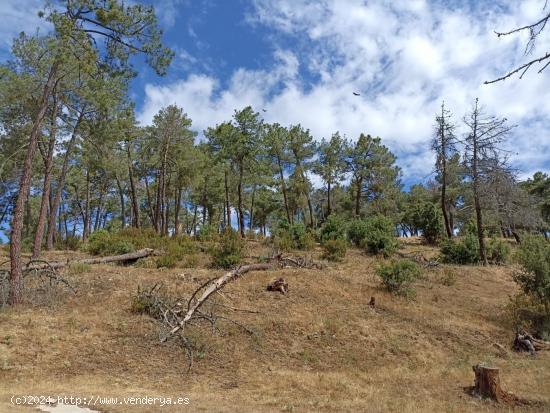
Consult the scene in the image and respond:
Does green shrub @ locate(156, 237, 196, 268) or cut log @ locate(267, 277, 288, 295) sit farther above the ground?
green shrub @ locate(156, 237, 196, 268)

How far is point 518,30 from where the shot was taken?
3383 mm

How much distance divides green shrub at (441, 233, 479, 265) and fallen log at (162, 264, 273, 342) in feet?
38.4

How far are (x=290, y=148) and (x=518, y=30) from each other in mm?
33786

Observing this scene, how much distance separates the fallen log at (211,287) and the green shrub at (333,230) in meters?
8.47

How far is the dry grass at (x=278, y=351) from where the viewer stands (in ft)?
26.1

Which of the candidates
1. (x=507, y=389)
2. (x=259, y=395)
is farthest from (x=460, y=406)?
(x=259, y=395)

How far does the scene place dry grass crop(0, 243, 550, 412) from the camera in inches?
313

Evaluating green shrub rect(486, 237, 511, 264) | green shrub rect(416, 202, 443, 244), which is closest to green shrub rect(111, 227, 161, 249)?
green shrub rect(486, 237, 511, 264)

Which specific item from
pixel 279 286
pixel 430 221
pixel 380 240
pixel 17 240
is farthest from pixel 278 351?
pixel 430 221

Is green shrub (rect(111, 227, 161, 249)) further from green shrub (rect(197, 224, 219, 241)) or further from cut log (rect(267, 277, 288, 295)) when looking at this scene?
cut log (rect(267, 277, 288, 295))

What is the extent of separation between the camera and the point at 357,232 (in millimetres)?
24266

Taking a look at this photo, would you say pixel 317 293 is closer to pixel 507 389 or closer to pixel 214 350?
pixel 214 350

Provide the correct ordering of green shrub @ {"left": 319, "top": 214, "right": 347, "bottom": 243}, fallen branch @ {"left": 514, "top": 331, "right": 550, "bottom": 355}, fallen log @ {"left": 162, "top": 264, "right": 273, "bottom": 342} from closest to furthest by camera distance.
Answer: fallen log @ {"left": 162, "top": 264, "right": 273, "bottom": 342}, fallen branch @ {"left": 514, "top": 331, "right": 550, "bottom": 355}, green shrub @ {"left": 319, "top": 214, "right": 347, "bottom": 243}

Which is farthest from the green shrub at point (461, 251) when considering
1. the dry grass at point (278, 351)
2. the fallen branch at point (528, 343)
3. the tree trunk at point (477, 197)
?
the fallen branch at point (528, 343)
